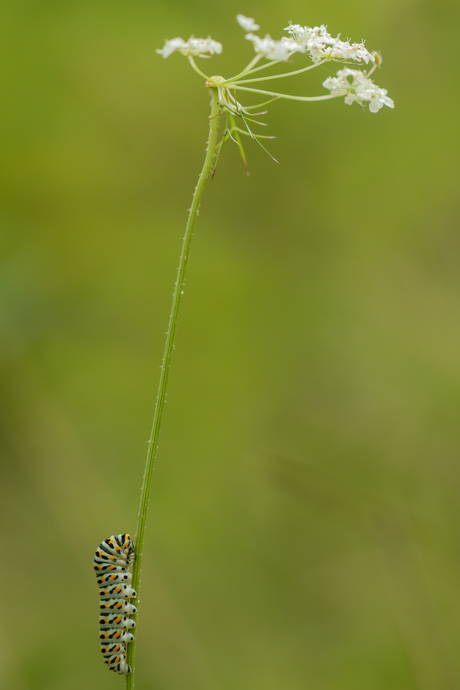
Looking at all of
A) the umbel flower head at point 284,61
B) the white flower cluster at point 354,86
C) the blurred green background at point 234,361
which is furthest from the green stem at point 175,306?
the blurred green background at point 234,361

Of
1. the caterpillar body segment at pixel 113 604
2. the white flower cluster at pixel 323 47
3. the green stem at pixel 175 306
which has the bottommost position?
the caterpillar body segment at pixel 113 604

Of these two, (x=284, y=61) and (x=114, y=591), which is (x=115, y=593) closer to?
(x=114, y=591)

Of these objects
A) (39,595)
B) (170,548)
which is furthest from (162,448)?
(39,595)

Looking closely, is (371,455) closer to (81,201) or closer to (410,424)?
(410,424)

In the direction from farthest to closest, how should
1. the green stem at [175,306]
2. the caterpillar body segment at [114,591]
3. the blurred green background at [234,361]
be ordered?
the blurred green background at [234,361] → the caterpillar body segment at [114,591] → the green stem at [175,306]

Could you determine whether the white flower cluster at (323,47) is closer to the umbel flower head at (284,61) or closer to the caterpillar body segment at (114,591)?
the umbel flower head at (284,61)

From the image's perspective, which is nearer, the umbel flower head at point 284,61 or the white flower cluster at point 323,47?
the umbel flower head at point 284,61

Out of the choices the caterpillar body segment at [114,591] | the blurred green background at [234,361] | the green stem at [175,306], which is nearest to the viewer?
the green stem at [175,306]

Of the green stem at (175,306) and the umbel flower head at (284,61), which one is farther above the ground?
the umbel flower head at (284,61)
